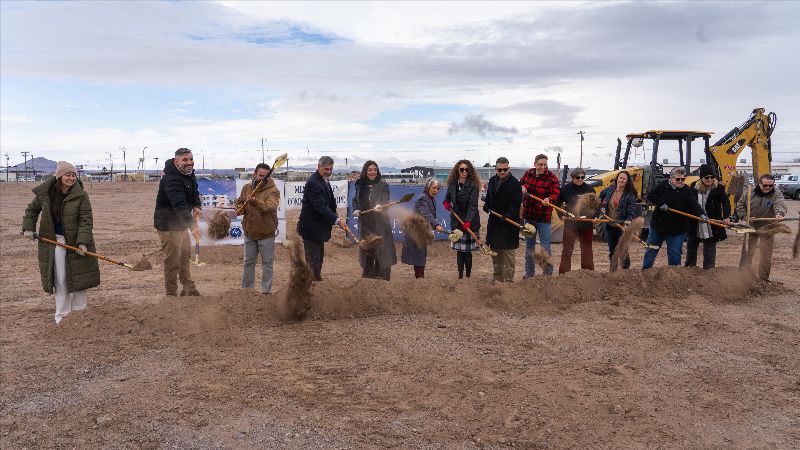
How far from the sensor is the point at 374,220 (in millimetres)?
7758

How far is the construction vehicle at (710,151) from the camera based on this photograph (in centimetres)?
1391

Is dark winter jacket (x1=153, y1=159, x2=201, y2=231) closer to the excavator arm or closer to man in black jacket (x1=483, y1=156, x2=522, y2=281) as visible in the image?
man in black jacket (x1=483, y1=156, x2=522, y2=281)

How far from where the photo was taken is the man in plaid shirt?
8.23m

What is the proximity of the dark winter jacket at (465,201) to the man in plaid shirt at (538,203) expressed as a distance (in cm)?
80

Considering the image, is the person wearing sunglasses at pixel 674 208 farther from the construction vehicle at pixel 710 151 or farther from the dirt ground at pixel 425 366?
the construction vehicle at pixel 710 151

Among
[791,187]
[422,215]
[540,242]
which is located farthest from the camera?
[791,187]

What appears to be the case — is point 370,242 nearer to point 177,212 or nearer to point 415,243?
point 415,243

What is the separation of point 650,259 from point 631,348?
3318 mm

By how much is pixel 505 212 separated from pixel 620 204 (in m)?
2.18

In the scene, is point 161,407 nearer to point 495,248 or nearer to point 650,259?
point 495,248

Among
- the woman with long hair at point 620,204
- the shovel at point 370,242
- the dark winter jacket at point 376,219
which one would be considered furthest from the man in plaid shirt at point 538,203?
the shovel at point 370,242

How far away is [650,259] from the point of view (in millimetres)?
8531

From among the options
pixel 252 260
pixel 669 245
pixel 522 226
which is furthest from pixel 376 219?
pixel 669 245

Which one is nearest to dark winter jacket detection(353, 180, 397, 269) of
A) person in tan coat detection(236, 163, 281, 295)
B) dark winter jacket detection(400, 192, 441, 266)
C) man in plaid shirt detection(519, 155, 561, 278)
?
dark winter jacket detection(400, 192, 441, 266)
